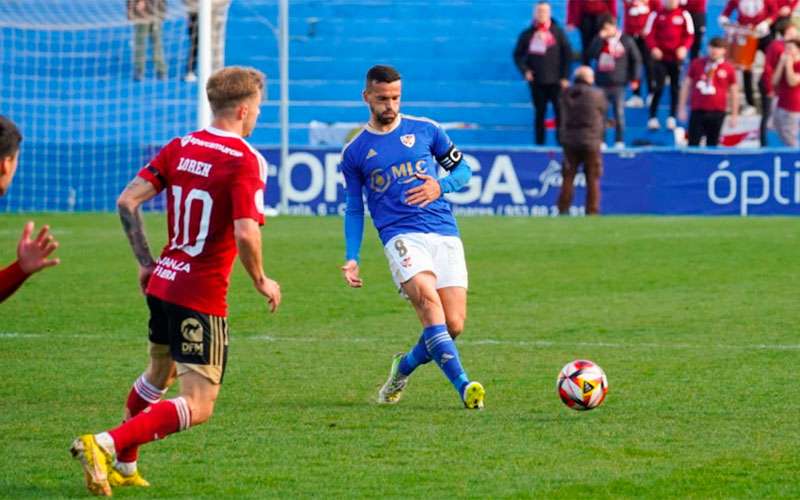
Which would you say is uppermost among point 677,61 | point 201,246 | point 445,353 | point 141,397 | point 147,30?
point 147,30

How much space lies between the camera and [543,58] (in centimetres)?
2577

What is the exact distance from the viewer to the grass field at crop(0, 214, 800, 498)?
21.1 feet

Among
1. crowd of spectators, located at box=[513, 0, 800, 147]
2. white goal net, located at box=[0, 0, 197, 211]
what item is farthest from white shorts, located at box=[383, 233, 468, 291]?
crowd of spectators, located at box=[513, 0, 800, 147]

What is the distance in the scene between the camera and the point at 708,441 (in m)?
7.18

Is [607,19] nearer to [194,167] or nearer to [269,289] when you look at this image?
[194,167]

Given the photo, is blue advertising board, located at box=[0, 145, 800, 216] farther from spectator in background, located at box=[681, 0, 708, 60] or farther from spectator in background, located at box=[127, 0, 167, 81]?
spectator in background, located at box=[681, 0, 708, 60]

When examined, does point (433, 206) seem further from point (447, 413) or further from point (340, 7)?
point (340, 7)

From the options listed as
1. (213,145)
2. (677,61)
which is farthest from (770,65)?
(213,145)

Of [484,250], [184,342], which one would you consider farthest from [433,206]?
[484,250]

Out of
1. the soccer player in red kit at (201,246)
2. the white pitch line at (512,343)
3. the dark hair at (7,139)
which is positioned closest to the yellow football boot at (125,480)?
the soccer player in red kit at (201,246)

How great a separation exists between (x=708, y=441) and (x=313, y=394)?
249 cm

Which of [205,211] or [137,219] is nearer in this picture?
[205,211]

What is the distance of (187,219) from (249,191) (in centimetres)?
32

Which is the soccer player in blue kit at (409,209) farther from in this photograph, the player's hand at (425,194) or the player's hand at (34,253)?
the player's hand at (34,253)
